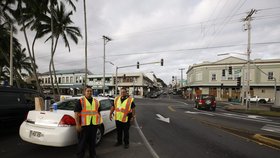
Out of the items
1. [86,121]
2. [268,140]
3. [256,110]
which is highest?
[86,121]

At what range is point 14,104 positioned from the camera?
606cm

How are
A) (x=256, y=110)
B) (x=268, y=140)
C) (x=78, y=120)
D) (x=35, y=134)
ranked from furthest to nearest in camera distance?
(x=256, y=110) → (x=268, y=140) → (x=35, y=134) → (x=78, y=120)

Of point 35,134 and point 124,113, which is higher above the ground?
point 124,113

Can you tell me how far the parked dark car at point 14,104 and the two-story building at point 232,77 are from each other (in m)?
38.8

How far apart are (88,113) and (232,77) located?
45.6 m

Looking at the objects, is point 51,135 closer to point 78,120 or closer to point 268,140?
point 78,120

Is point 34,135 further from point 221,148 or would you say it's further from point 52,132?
point 221,148

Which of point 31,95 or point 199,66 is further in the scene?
point 199,66

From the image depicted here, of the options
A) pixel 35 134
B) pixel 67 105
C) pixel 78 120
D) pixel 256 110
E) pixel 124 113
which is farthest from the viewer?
pixel 256 110

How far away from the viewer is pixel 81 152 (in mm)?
4129

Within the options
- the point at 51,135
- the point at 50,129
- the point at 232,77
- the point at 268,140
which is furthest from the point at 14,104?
the point at 232,77

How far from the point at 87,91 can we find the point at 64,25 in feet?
84.1

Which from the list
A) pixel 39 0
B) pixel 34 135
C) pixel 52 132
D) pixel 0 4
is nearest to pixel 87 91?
pixel 52 132

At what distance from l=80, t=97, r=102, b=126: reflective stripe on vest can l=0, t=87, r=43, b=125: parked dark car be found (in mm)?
3092
